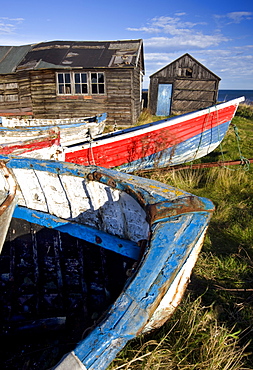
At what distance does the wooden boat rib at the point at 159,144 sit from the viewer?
515 cm

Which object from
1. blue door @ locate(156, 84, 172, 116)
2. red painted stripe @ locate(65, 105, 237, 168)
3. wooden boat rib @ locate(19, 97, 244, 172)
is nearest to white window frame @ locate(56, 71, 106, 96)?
blue door @ locate(156, 84, 172, 116)

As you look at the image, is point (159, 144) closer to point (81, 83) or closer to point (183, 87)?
point (81, 83)

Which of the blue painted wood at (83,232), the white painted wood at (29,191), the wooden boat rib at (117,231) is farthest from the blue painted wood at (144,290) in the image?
the white painted wood at (29,191)

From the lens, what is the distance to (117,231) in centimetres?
265

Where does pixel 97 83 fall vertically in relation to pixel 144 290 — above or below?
above

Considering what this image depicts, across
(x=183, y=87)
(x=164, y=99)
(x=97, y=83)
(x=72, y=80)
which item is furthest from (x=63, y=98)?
(x=183, y=87)

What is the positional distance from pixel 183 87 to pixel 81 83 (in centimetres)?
745

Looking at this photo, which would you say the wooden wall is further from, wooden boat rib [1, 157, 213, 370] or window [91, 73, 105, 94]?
wooden boat rib [1, 157, 213, 370]

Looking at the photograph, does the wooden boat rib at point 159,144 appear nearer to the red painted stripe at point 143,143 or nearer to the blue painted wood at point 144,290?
the red painted stripe at point 143,143

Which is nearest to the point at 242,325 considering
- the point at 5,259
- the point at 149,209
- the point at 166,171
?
the point at 149,209

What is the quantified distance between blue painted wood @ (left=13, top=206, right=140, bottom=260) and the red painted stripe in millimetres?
2070

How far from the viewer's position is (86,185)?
260 cm

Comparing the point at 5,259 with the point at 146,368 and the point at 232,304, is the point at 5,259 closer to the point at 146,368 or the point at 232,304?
the point at 146,368

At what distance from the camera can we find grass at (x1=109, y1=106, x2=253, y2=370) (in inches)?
69.3
